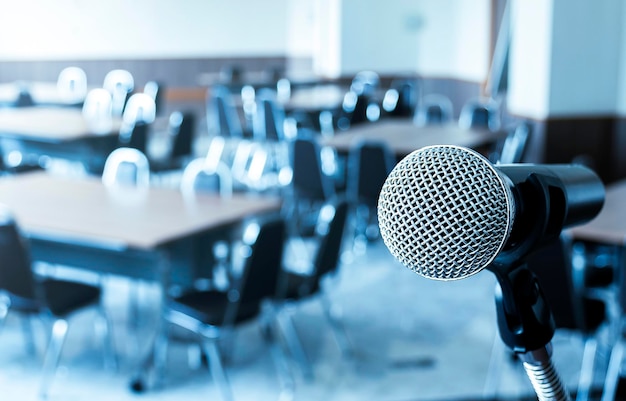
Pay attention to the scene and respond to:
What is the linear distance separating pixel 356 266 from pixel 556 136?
1977mm

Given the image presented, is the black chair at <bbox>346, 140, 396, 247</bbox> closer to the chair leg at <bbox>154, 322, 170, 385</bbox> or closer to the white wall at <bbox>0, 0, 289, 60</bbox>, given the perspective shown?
the chair leg at <bbox>154, 322, 170, 385</bbox>

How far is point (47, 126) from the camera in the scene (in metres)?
6.32

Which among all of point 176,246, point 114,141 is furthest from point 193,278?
point 114,141

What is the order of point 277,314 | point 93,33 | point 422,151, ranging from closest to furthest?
point 422,151 < point 277,314 < point 93,33

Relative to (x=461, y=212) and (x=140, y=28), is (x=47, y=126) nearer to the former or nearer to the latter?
(x=461, y=212)

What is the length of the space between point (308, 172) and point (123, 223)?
2154 millimetres

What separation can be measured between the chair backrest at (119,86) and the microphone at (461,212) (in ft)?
28.0

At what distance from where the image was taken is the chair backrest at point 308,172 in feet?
17.4

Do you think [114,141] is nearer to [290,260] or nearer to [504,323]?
[290,260]

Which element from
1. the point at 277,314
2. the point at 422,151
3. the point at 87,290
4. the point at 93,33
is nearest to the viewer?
the point at 422,151

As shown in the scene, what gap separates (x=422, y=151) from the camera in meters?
0.67

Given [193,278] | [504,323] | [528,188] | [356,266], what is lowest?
[356,266]

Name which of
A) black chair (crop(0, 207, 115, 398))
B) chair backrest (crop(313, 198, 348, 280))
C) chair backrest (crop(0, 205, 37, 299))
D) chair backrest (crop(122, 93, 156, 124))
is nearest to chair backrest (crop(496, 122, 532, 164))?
chair backrest (crop(313, 198, 348, 280))

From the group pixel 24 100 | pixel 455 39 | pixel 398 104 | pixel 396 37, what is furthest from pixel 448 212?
pixel 396 37
